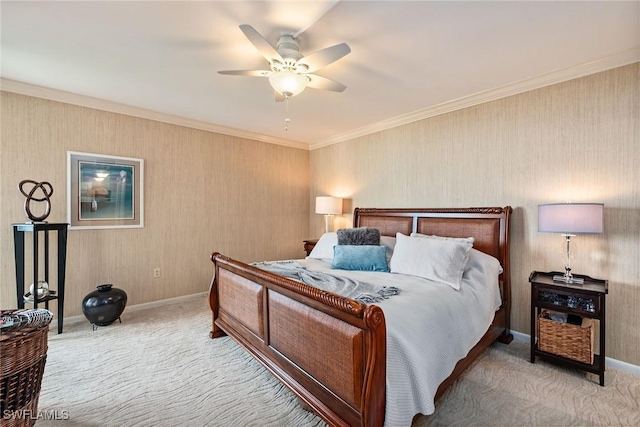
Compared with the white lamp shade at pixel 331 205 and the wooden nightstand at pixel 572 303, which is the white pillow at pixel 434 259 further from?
the white lamp shade at pixel 331 205

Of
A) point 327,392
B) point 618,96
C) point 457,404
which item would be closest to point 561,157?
point 618,96

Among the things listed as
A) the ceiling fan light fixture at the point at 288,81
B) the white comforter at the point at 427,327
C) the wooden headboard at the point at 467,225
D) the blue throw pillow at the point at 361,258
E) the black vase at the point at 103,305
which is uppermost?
the ceiling fan light fixture at the point at 288,81

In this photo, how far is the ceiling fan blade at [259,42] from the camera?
1683 mm

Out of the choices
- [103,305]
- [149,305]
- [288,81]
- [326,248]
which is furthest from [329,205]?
[103,305]

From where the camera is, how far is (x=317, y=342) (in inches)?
66.3

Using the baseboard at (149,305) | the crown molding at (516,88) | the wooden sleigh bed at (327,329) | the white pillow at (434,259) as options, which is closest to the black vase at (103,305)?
the baseboard at (149,305)

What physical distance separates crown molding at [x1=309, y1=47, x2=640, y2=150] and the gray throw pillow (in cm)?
162

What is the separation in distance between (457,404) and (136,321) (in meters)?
3.34

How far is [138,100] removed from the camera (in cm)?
336

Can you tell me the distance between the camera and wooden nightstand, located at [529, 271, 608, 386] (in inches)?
83.6

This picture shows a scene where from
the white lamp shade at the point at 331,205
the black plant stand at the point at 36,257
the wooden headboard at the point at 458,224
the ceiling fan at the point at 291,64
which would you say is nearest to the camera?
the ceiling fan at the point at 291,64

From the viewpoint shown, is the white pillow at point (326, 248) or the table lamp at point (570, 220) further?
the white pillow at point (326, 248)

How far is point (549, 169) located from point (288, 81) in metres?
2.52

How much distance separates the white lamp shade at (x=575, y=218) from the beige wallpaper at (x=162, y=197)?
378 cm
